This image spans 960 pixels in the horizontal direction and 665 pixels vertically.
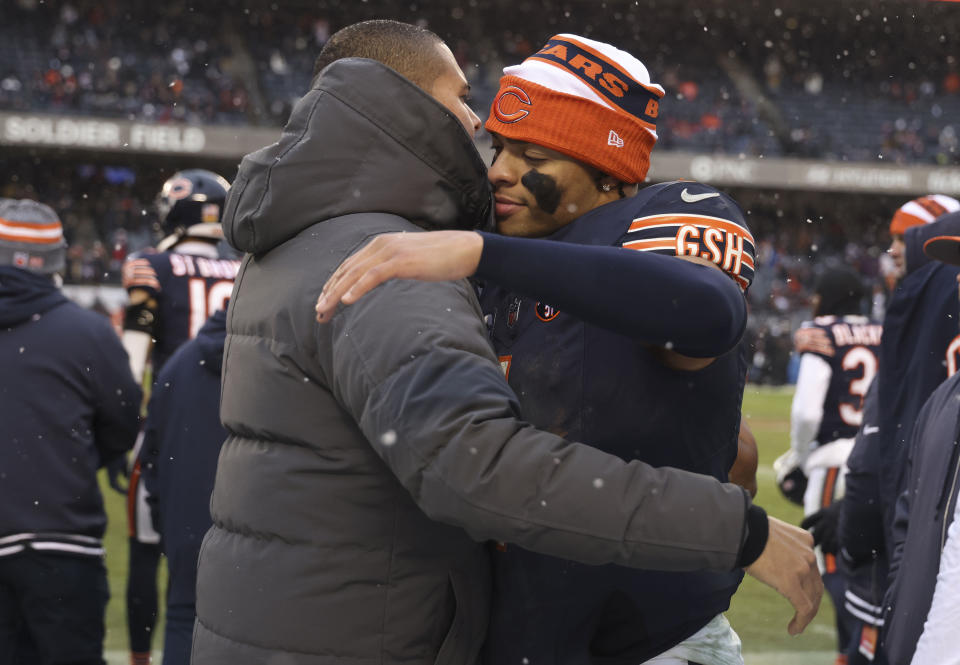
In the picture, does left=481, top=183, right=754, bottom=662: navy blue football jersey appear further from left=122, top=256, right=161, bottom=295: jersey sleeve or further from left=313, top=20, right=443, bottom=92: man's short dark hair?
left=122, top=256, right=161, bottom=295: jersey sleeve

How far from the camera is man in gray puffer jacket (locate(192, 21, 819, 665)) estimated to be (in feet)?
4.97

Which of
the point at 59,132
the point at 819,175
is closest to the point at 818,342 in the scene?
the point at 59,132

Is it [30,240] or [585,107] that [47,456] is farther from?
[585,107]

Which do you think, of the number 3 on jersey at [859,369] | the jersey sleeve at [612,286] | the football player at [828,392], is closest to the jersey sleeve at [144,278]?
the football player at [828,392]

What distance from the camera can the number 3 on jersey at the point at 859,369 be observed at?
5965 mm

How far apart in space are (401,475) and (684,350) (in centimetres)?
43

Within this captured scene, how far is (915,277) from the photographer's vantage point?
13.7 feet

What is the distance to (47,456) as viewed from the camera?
4.05m

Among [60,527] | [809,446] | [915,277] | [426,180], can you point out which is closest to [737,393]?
[426,180]

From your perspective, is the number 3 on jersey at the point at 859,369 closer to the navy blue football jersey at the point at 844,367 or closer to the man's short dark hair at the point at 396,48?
the navy blue football jersey at the point at 844,367

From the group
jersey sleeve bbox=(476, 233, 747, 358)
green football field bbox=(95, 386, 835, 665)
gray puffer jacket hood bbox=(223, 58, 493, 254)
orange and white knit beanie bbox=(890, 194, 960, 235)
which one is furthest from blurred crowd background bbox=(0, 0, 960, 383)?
jersey sleeve bbox=(476, 233, 747, 358)

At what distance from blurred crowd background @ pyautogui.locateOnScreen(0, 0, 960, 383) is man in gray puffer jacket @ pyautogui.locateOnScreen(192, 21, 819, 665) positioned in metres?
21.9

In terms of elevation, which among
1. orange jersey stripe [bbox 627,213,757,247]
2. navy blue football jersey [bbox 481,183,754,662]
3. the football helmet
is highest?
orange jersey stripe [bbox 627,213,757,247]

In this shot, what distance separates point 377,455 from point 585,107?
74 centimetres
